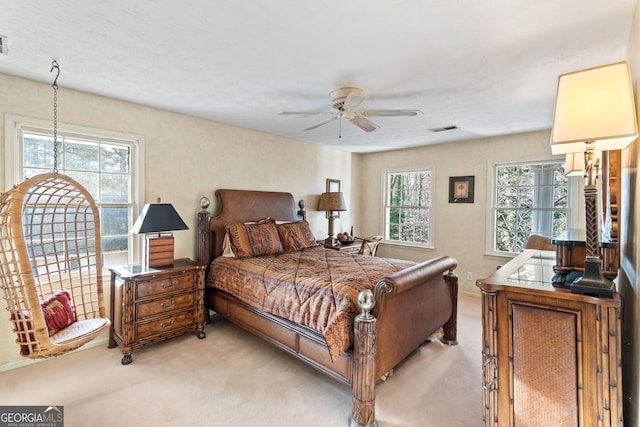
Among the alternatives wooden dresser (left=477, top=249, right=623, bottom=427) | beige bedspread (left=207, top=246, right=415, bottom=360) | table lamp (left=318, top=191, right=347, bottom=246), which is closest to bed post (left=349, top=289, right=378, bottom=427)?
beige bedspread (left=207, top=246, right=415, bottom=360)

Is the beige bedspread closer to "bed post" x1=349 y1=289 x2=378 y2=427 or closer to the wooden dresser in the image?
"bed post" x1=349 y1=289 x2=378 y2=427

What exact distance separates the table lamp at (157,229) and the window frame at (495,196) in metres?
4.33

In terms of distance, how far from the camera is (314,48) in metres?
2.08

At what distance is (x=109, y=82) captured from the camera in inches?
107

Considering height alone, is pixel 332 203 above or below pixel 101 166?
below

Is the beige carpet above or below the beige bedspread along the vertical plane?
below

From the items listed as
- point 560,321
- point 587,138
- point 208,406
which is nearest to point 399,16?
point 587,138

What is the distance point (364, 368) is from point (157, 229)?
2328 mm

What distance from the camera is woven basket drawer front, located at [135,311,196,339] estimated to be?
2805mm

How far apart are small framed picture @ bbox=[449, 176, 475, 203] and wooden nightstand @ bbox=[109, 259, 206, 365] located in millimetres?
4058

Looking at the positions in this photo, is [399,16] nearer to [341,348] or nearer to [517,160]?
[341,348]

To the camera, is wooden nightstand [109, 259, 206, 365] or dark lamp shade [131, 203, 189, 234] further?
dark lamp shade [131, 203, 189, 234]

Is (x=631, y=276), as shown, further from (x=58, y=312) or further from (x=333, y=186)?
(x=333, y=186)

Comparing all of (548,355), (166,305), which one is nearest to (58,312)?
(166,305)
